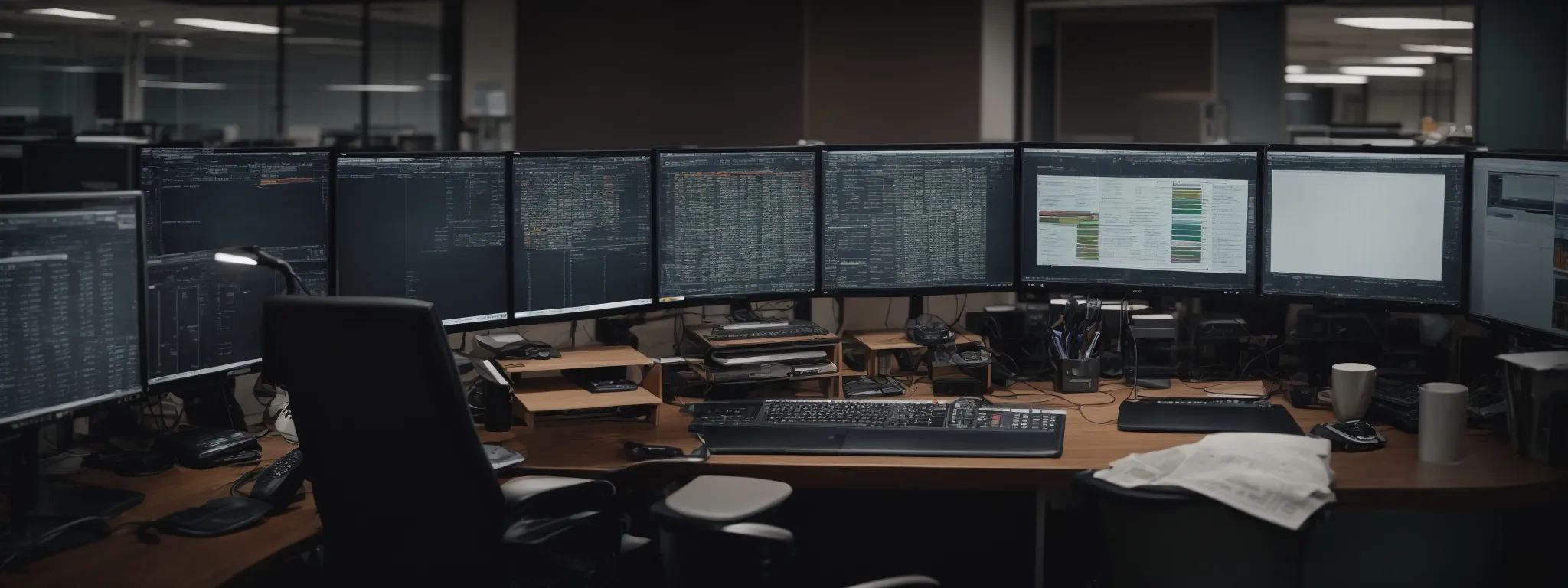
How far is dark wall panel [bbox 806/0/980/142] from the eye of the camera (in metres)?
5.77

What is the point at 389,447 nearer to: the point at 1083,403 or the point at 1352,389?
the point at 1083,403

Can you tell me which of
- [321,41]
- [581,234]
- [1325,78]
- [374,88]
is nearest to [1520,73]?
[581,234]

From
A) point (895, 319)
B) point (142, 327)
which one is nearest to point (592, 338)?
point (895, 319)

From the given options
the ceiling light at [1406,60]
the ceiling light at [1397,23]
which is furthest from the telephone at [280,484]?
the ceiling light at [1406,60]

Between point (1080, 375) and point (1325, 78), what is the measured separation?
7.70m

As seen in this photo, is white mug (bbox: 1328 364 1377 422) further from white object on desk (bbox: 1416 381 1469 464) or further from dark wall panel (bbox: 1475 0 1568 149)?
dark wall panel (bbox: 1475 0 1568 149)

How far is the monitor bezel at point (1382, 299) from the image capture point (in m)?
2.74

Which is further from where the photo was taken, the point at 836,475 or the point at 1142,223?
the point at 1142,223

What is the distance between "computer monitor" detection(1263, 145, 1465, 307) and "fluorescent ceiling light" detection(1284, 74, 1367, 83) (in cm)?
694

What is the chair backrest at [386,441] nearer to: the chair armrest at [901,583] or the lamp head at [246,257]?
the lamp head at [246,257]

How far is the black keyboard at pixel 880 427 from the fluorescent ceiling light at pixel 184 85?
9075 mm

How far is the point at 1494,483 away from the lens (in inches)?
87.0

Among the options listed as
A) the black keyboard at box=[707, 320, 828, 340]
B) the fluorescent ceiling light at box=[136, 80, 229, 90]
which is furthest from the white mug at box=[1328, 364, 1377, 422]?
the fluorescent ceiling light at box=[136, 80, 229, 90]

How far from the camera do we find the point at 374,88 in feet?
35.1
